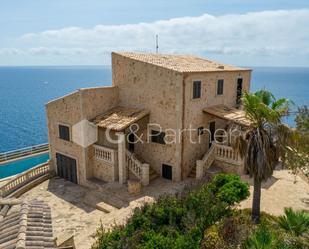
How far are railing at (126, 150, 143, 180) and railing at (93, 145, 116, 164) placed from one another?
3.61ft

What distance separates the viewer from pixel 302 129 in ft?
49.2

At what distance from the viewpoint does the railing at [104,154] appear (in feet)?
67.7

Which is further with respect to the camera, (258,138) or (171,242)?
(258,138)

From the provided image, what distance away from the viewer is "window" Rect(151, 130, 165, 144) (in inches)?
806

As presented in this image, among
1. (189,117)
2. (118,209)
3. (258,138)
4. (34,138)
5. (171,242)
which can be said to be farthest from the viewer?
(34,138)

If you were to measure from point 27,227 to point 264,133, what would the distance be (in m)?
9.95

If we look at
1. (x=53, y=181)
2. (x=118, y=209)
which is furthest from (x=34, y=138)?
(x=118, y=209)

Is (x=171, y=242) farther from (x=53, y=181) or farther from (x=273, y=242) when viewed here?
(x=53, y=181)

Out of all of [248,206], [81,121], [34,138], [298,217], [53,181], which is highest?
[81,121]

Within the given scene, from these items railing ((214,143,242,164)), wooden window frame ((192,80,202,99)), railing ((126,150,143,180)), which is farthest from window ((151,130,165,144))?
railing ((214,143,242,164))

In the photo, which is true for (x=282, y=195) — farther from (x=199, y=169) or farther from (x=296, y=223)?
(x=296, y=223)

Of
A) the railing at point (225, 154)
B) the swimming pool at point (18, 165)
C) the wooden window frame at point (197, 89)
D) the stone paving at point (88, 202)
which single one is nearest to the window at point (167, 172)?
the stone paving at point (88, 202)

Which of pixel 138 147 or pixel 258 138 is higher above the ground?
pixel 258 138

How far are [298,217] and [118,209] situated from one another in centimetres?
1069
